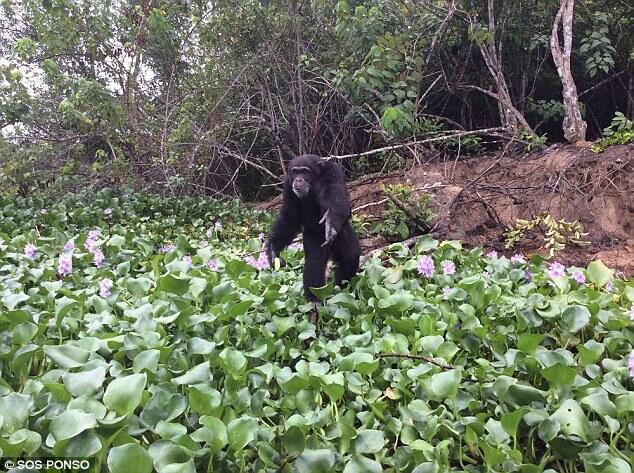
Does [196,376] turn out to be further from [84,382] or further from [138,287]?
[138,287]

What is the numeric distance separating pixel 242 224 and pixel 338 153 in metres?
2.63

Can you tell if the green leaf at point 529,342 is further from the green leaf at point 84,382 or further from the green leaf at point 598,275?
the green leaf at point 84,382

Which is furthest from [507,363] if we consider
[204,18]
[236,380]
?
[204,18]

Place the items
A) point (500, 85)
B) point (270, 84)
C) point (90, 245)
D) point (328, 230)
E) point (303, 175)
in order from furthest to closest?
point (270, 84), point (500, 85), point (90, 245), point (303, 175), point (328, 230)

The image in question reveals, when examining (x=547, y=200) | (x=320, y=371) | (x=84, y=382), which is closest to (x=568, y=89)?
(x=547, y=200)

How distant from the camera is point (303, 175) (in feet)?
12.8

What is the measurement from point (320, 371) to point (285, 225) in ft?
6.17

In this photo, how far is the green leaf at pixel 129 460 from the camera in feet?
5.19

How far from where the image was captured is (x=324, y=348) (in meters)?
2.91

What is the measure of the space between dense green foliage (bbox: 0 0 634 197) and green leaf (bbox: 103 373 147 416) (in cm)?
566

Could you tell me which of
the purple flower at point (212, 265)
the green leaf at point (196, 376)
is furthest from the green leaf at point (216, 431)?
the purple flower at point (212, 265)

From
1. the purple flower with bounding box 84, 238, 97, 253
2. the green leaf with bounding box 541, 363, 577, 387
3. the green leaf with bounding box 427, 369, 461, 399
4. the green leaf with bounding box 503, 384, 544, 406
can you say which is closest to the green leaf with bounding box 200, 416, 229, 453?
the green leaf with bounding box 427, 369, 461, 399

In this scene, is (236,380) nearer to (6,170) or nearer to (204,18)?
(204,18)

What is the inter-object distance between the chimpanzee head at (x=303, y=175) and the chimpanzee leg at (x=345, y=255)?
0.38 meters
